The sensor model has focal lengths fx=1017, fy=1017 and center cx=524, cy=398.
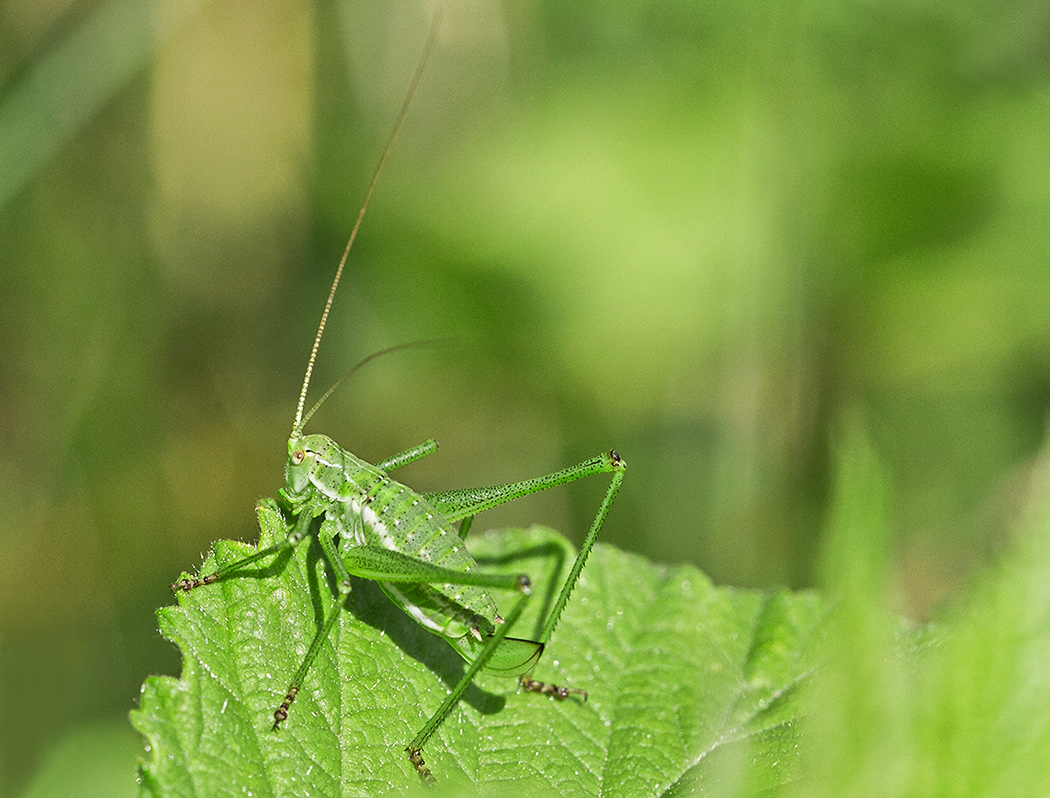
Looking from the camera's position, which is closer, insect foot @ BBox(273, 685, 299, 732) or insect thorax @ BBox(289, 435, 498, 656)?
insect foot @ BBox(273, 685, 299, 732)

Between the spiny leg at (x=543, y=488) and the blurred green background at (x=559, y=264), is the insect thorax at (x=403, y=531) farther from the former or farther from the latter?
the blurred green background at (x=559, y=264)

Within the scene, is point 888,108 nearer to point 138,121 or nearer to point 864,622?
point 138,121

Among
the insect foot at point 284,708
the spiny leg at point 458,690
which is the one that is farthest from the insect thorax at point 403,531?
the insect foot at point 284,708

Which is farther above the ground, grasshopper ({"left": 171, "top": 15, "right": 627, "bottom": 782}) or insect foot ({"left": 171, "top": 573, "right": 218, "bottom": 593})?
insect foot ({"left": 171, "top": 573, "right": 218, "bottom": 593})

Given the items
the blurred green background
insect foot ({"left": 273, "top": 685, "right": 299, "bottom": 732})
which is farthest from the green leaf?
the blurred green background

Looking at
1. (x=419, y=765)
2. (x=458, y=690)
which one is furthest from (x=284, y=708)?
(x=458, y=690)

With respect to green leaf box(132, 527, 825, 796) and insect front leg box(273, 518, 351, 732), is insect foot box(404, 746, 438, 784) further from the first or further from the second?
insect front leg box(273, 518, 351, 732)

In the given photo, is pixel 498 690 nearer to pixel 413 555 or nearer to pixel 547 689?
pixel 547 689
